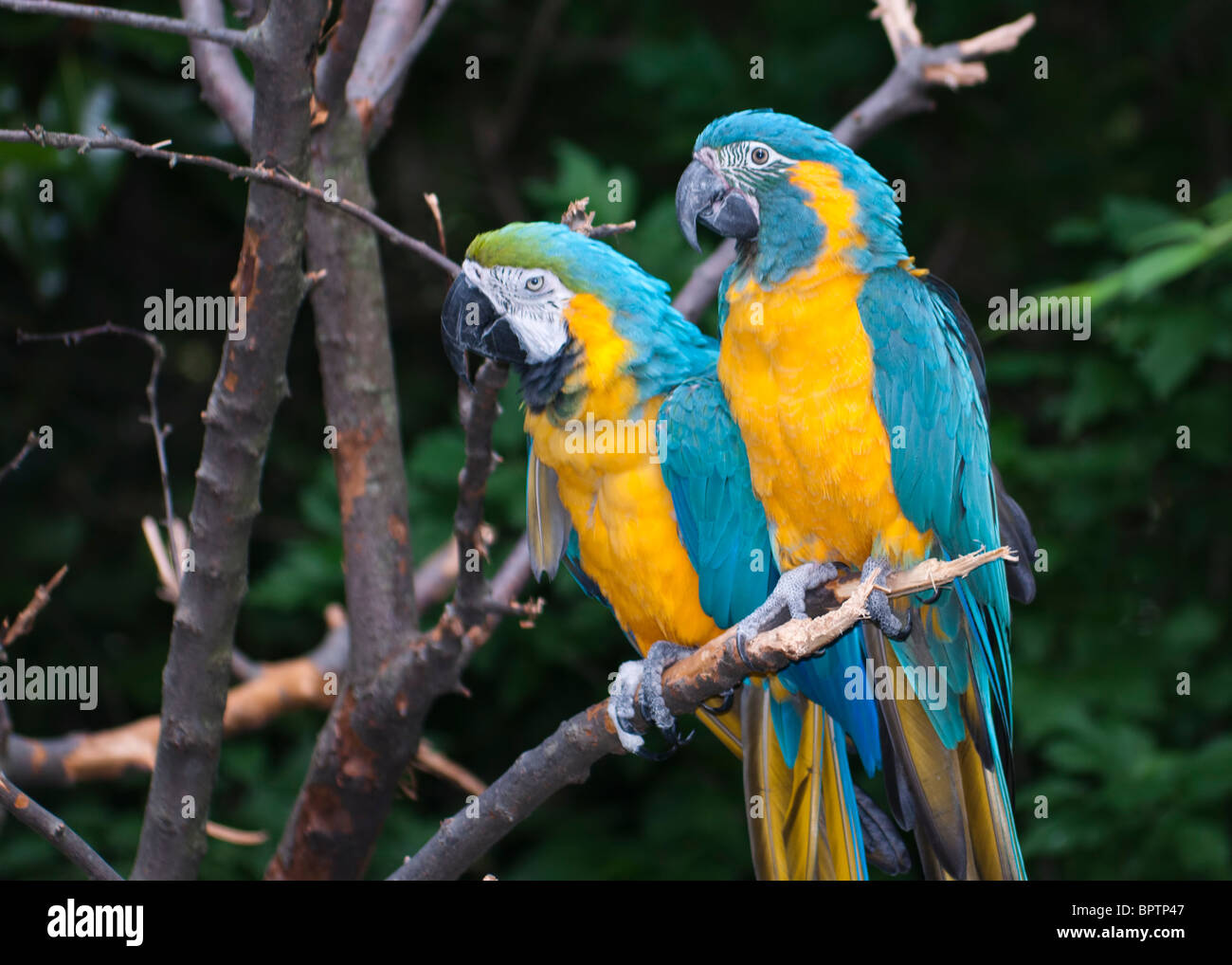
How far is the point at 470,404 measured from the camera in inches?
82.9

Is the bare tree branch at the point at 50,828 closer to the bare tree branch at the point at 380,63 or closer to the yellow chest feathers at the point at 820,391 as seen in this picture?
the yellow chest feathers at the point at 820,391

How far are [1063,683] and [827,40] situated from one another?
7.84 ft

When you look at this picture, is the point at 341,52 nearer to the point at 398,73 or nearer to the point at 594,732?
the point at 398,73

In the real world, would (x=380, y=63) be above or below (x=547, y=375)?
above

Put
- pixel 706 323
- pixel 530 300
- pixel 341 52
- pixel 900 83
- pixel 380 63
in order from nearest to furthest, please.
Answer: pixel 530 300 < pixel 341 52 < pixel 380 63 < pixel 900 83 < pixel 706 323

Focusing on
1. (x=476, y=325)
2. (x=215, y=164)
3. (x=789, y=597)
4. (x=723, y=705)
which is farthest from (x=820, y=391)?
(x=215, y=164)

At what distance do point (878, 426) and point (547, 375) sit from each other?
0.61 m

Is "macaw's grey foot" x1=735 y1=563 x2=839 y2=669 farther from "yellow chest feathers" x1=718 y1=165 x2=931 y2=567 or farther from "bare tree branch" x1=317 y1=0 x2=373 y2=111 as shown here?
"bare tree branch" x1=317 y1=0 x2=373 y2=111

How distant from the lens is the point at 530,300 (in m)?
2.12

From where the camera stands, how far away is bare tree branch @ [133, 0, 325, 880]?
190cm

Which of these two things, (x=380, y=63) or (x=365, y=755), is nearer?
(x=365, y=755)
